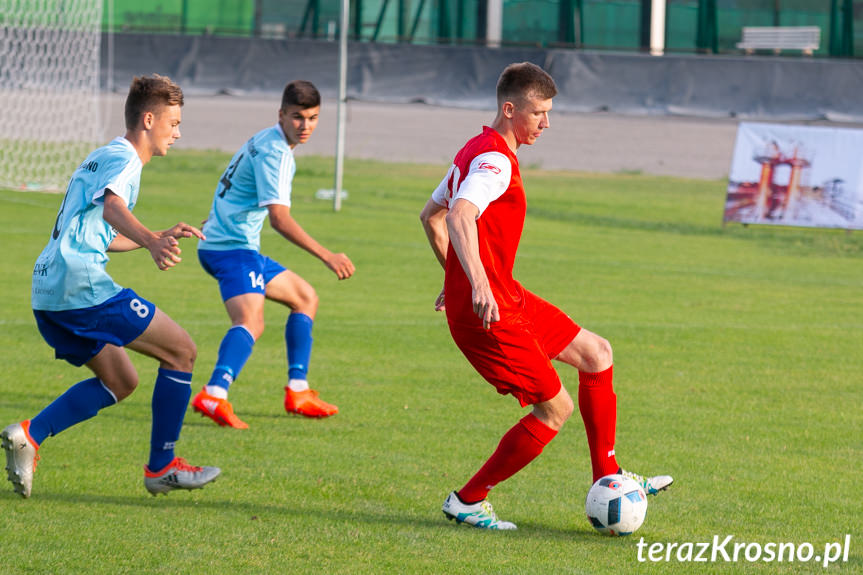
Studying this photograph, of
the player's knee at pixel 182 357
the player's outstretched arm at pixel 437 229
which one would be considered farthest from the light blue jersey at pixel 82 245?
the player's outstretched arm at pixel 437 229

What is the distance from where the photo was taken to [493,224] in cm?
500

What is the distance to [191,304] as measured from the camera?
11.4 meters

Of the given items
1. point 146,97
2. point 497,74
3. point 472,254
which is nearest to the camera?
point 472,254

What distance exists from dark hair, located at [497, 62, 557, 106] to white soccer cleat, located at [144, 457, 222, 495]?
7.17 feet

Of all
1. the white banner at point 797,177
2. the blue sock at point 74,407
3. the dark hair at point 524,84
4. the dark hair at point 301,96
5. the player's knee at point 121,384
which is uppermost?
the dark hair at point 524,84

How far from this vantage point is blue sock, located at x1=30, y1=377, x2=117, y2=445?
220 inches

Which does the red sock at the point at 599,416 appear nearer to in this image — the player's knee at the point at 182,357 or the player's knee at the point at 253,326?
the player's knee at the point at 182,357

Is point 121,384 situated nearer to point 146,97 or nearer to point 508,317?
point 146,97

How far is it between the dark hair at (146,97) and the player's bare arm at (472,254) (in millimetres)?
1613

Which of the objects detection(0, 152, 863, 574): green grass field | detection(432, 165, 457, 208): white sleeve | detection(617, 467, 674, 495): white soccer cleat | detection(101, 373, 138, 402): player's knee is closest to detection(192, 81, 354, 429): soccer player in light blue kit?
detection(0, 152, 863, 574): green grass field

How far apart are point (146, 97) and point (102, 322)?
3.47ft

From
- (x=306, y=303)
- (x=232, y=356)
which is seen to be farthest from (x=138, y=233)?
(x=306, y=303)

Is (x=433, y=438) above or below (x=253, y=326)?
below

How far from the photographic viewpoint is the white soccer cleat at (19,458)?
5398 mm
